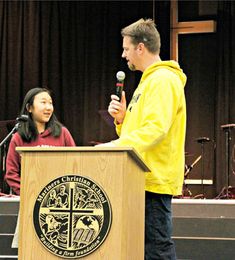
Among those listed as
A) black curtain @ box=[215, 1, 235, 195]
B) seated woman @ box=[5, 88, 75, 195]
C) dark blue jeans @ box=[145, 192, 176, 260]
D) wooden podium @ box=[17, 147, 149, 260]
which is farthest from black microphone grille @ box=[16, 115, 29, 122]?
black curtain @ box=[215, 1, 235, 195]

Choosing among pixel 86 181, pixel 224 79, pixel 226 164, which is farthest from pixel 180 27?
pixel 86 181

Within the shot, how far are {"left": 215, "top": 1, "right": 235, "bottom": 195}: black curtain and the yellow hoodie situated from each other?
19.6ft

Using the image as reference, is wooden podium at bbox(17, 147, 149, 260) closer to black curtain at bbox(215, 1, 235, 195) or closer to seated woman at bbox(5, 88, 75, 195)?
seated woman at bbox(5, 88, 75, 195)

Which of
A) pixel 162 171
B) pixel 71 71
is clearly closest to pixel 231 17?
pixel 71 71

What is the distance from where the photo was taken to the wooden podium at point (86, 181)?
2.28 metres

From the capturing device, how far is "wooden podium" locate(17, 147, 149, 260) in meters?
2.28

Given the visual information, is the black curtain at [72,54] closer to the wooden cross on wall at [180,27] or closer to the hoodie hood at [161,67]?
the wooden cross on wall at [180,27]

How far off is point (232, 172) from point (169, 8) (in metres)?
2.51

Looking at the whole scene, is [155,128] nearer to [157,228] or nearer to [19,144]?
[157,228]

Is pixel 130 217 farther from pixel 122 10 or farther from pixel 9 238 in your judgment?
pixel 122 10

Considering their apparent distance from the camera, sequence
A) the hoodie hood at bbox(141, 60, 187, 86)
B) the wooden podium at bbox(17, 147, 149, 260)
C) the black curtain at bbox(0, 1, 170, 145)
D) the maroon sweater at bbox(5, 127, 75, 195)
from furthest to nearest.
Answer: the black curtain at bbox(0, 1, 170, 145) < the maroon sweater at bbox(5, 127, 75, 195) < the hoodie hood at bbox(141, 60, 187, 86) < the wooden podium at bbox(17, 147, 149, 260)

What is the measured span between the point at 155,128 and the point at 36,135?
1894 mm

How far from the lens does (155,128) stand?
2641 mm

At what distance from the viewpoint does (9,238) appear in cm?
456
